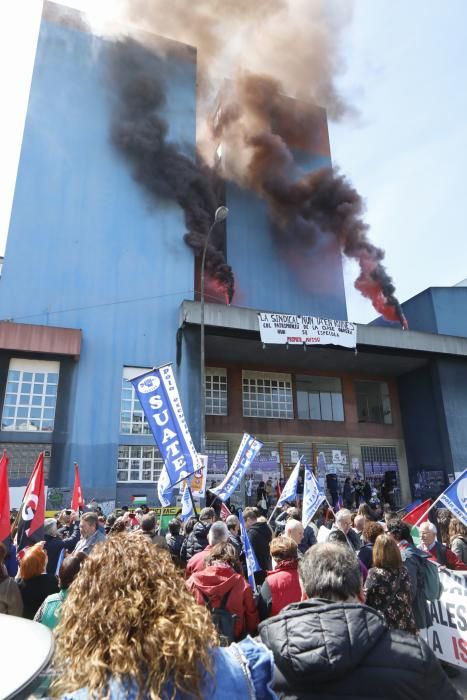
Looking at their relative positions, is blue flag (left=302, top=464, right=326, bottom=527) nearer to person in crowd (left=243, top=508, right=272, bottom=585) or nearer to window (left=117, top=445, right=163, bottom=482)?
person in crowd (left=243, top=508, right=272, bottom=585)

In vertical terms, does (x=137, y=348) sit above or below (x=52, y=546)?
above

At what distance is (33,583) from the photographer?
4.18 metres

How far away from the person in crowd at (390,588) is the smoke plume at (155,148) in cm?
2306

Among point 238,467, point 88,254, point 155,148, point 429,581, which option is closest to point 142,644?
point 429,581

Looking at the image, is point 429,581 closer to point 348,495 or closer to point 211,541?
point 211,541

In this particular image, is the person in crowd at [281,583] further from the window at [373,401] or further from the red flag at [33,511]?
the window at [373,401]

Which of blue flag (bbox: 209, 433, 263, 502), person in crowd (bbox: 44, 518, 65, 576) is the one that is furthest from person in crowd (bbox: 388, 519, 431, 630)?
blue flag (bbox: 209, 433, 263, 502)

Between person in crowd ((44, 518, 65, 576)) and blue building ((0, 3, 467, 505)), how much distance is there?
12.5 m

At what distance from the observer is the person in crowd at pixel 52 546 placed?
244 inches

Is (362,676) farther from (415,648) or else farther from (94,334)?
(94,334)

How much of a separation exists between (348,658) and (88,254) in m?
23.2

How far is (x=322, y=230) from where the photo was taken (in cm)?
3806

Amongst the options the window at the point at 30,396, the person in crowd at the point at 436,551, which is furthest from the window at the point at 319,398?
the person in crowd at the point at 436,551

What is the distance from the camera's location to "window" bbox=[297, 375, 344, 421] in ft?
87.9
